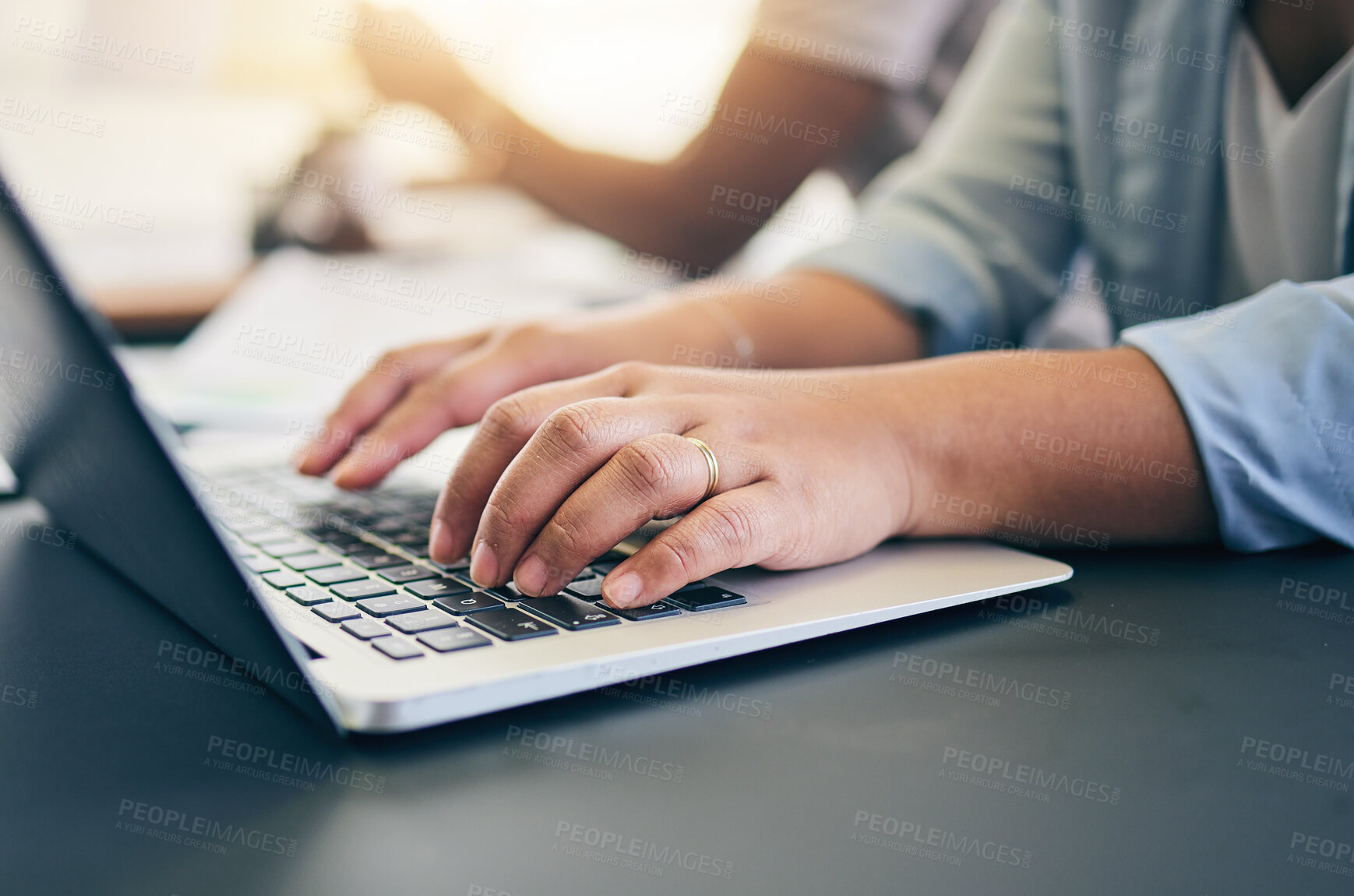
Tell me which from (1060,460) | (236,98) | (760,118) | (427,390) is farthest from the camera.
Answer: (236,98)

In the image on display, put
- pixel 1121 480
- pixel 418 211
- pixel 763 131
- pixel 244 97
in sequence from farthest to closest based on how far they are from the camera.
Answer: pixel 418 211 → pixel 244 97 → pixel 763 131 → pixel 1121 480

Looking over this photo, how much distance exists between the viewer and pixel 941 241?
889mm

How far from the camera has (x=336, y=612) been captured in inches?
16.5

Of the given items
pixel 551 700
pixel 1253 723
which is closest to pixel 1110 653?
pixel 1253 723

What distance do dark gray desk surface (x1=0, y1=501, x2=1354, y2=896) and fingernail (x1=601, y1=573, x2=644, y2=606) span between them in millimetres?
46

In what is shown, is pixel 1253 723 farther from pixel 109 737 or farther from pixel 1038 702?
pixel 109 737

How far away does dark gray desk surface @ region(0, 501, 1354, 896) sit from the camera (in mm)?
282

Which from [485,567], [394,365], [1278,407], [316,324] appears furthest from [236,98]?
[1278,407]

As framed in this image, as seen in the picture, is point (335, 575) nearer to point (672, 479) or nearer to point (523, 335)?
point (672, 479)

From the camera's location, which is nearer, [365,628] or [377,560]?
[365,628]

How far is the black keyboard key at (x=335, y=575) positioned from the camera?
465 millimetres

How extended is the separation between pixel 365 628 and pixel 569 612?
8 centimetres

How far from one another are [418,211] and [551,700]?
1.73m

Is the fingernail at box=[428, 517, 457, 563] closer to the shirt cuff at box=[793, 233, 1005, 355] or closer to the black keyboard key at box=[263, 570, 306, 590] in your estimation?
the black keyboard key at box=[263, 570, 306, 590]
